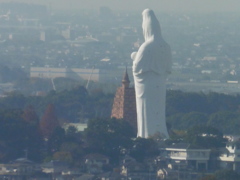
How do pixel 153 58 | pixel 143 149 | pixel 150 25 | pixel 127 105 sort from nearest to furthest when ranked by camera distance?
1. pixel 143 149
2. pixel 150 25
3. pixel 153 58
4. pixel 127 105

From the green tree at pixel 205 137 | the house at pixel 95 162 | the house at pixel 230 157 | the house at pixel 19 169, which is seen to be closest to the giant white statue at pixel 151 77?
the green tree at pixel 205 137

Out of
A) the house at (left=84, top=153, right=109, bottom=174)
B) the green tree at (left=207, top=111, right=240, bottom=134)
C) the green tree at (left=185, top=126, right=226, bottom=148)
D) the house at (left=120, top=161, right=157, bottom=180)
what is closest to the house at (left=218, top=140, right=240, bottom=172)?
the green tree at (left=185, top=126, right=226, bottom=148)

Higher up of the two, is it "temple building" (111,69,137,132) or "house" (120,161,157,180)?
"temple building" (111,69,137,132)

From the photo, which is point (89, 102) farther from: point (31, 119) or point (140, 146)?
point (140, 146)

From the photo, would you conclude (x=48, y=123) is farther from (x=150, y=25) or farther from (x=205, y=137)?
(x=205, y=137)

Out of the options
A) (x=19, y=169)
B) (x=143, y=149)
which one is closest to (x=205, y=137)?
(x=143, y=149)

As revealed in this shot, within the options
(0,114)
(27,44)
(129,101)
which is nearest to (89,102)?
(129,101)

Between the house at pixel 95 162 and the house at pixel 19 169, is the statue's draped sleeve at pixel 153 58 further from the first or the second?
the house at pixel 19 169

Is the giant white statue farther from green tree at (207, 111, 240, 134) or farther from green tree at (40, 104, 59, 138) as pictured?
green tree at (207, 111, 240, 134)

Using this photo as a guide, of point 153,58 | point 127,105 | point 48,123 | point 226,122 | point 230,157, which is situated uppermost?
point 153,58
